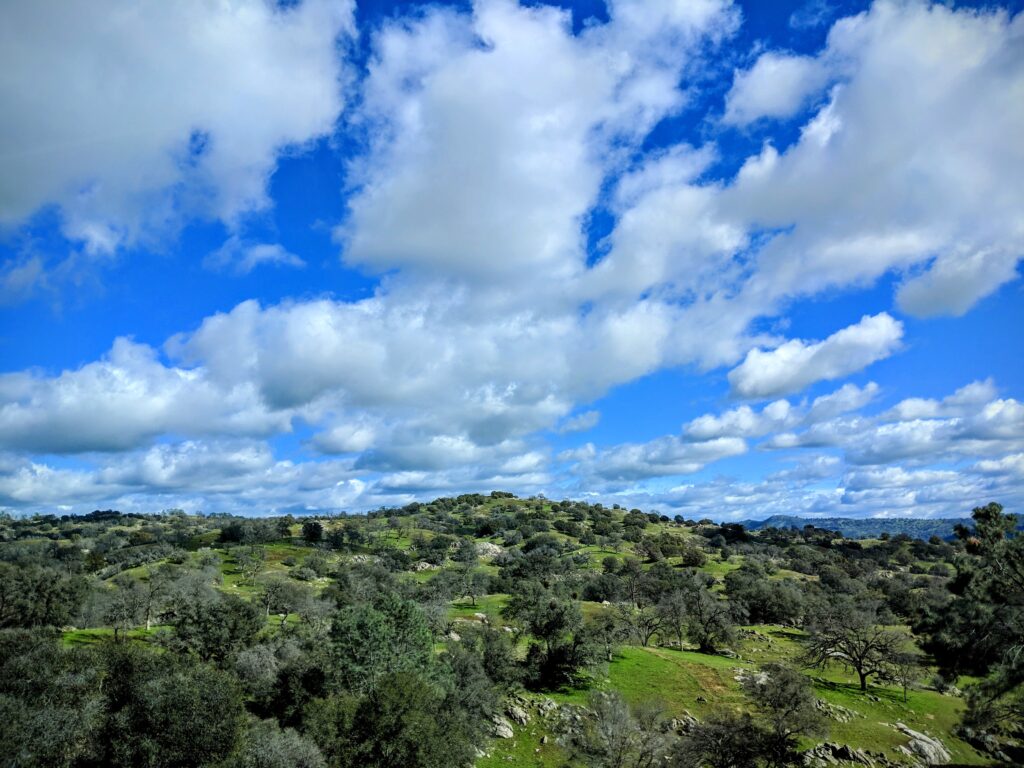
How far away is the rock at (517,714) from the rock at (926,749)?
127ft

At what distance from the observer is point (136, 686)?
162 feet

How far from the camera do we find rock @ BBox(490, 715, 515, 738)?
60438 mm

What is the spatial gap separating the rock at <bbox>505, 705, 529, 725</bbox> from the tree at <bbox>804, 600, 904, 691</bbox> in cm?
4347

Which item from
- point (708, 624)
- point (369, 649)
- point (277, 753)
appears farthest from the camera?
point (708, 624)

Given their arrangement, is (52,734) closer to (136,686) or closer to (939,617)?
(136,686)

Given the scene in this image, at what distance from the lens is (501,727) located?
6128 centimetres

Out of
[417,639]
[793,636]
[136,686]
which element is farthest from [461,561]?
[136,686]

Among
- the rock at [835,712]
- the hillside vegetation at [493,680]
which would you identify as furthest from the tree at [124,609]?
the rock at [835,712]

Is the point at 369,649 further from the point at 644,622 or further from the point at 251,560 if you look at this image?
the point at 251,560

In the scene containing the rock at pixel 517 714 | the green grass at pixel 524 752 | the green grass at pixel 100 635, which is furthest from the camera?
the green grass at pixel 100 635

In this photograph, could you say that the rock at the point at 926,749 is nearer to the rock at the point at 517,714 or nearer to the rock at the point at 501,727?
the rock at the point at 517,714

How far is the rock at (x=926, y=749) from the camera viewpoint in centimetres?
5559

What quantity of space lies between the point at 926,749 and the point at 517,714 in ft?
138

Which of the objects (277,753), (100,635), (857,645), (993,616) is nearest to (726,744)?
(993,616)
